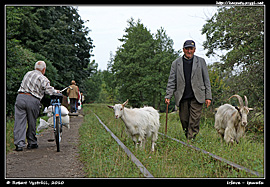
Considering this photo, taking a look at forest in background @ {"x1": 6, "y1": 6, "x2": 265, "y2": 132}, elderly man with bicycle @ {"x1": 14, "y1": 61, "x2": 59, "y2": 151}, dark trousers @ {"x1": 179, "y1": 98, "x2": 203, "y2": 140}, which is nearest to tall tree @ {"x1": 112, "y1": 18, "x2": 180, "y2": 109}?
forest in background @ {"x1": 6, "y1": 6, "x2": 265, "y2": 132}

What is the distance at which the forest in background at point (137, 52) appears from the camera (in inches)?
408

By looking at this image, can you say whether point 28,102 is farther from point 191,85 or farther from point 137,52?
point 137,52

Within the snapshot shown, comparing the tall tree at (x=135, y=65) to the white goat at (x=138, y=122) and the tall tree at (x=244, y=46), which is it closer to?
the tall tree at (x=244, y=46)

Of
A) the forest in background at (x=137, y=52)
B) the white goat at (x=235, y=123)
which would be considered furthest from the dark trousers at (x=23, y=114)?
the forest in background at (x=137, y=52)

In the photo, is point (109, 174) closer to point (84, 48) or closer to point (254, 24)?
point (254, 24)

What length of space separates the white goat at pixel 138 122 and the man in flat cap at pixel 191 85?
0.74 m

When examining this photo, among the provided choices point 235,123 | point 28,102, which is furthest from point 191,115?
point 28,102

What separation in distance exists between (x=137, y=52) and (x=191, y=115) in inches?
1084

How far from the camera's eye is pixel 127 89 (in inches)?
1356

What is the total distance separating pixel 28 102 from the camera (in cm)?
637

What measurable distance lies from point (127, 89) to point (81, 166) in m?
29.3

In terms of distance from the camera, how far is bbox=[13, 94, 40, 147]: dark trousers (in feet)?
20.5

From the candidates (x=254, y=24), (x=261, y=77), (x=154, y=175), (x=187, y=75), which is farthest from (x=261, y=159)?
(x=254, y=24)

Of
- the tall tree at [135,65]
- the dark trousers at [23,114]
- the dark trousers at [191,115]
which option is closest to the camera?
the dark trousers at [23,114]
